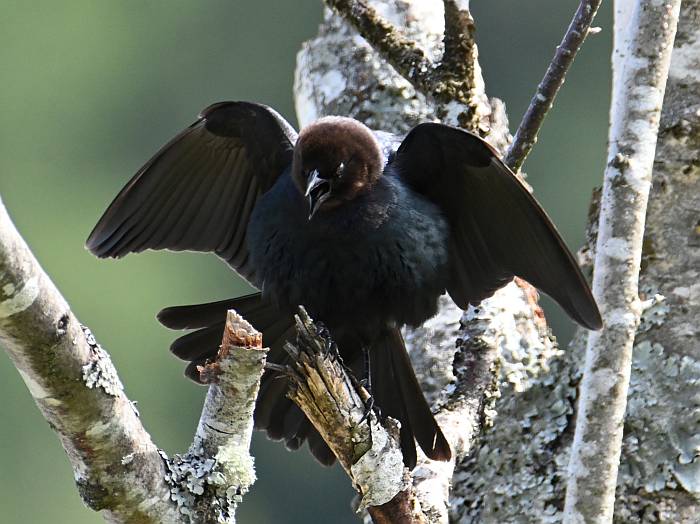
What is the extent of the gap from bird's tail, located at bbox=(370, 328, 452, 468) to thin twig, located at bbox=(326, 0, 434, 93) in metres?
0.97

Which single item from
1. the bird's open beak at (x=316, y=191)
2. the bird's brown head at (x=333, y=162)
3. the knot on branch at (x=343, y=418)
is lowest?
the knot on branch at (x=343, y=418)

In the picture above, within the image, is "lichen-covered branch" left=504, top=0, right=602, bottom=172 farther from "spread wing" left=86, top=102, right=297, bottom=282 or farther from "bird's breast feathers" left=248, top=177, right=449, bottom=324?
"spread wing" left=86, top=102, right=297, bottom=282

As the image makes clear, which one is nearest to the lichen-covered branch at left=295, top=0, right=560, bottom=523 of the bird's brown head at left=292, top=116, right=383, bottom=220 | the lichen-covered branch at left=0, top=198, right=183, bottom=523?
the bird's brown head at left=292, top=116, right=383, bottom=220

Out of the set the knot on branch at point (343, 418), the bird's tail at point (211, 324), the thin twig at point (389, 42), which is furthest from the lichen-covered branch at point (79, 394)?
the thin twig at point (389, 42)

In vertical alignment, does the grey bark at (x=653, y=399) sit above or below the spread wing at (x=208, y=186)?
below

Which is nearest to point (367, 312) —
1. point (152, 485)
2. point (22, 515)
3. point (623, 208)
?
point (623, 208)

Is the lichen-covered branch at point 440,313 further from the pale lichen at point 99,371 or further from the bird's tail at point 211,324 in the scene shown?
the pale lichen at point 99,371

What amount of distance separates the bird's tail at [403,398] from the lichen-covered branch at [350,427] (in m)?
0.45

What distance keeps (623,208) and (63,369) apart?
176cm

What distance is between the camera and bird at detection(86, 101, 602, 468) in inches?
165

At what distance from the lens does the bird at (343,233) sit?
4199 mm

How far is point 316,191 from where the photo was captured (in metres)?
4.15

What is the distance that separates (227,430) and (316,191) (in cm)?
119

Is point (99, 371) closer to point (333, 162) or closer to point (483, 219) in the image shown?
point (333, 162)
